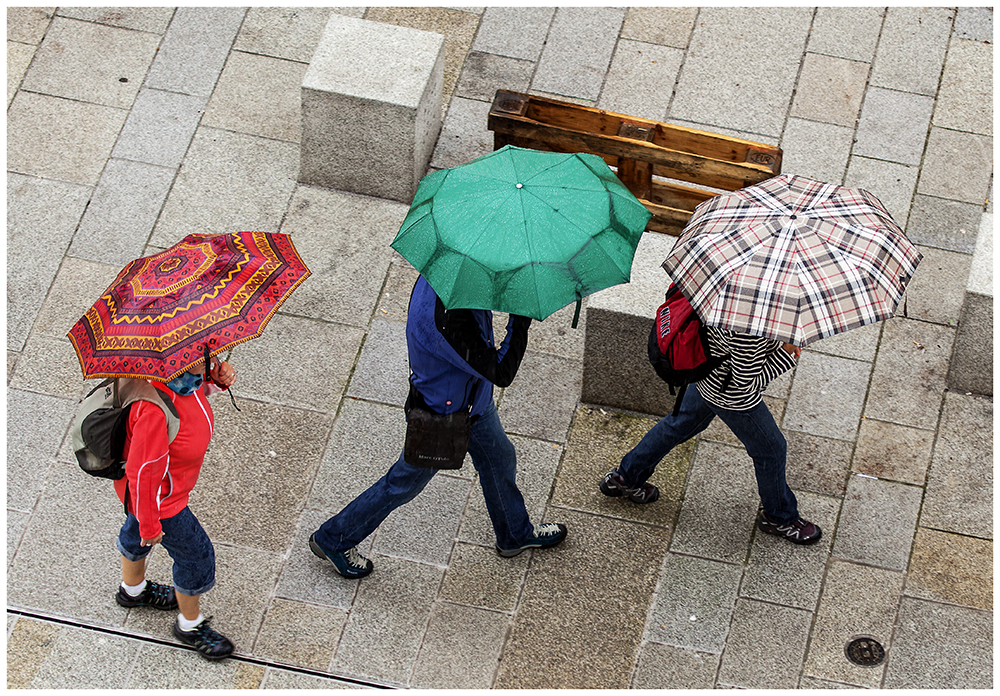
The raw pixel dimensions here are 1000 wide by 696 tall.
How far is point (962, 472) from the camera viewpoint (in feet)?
18.9

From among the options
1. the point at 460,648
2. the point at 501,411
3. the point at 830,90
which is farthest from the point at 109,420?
the point at 830,90

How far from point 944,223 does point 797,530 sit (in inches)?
96.3

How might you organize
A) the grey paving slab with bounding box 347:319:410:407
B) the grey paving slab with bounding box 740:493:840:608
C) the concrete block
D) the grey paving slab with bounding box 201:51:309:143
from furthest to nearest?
1. the grey paving slab with bounding box 201:51:309:143
2. the concrete block
3. the grey paving slab with bounding box 347:319:410:407
4. the grey paving slab with bounding box 740:493:840:608

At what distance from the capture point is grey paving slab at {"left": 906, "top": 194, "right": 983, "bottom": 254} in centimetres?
662

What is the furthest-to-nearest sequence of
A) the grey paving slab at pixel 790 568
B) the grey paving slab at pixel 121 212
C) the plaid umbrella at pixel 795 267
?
1. the grey paving slab at pixel 121 212
2. the grey paving slab at pixel 790 568
3. the plaid umbrella at pixel 795 267

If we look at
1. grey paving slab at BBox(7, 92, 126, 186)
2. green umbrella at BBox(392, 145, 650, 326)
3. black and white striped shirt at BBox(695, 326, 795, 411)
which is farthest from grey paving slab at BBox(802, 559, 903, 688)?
grey paving slab at BBox(7, 92, 126, 186)

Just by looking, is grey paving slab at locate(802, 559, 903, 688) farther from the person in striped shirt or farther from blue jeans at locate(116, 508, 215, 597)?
blue jeans at locate(116, 508, 215, 597)

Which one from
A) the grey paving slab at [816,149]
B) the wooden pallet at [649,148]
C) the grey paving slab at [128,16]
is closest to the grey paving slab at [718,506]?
the wooden pallet at [649,148]

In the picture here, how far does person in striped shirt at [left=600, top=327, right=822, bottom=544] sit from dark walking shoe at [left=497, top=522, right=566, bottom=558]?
0.36 meters

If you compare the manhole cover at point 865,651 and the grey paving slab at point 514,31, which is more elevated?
the grey paving slab at point 514,31

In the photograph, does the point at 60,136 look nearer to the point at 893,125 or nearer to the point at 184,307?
the point at 184,307

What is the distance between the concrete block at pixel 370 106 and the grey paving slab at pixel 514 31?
0.96 metres

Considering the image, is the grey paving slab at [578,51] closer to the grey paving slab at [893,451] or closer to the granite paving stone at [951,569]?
the grey paving slab at [893,451]

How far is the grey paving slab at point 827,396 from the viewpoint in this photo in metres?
5.91
